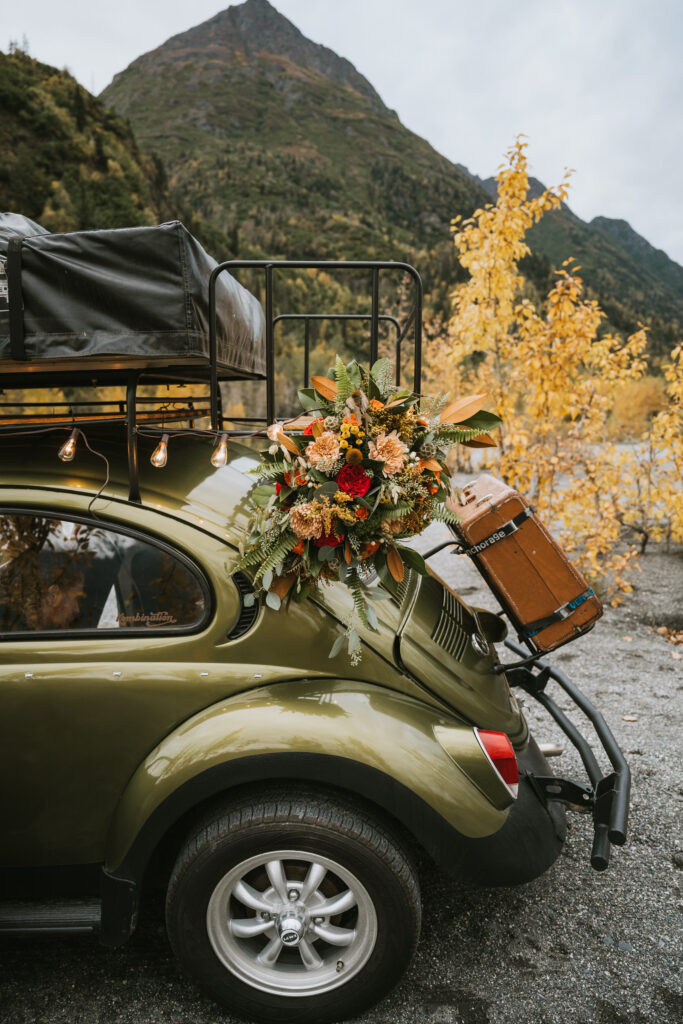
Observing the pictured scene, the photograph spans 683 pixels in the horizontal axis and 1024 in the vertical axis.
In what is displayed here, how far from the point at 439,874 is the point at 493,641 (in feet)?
3.26

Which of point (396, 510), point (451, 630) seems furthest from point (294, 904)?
point (396, 510)

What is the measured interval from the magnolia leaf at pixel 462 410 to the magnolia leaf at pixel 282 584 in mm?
686

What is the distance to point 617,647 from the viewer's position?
17.5 feet

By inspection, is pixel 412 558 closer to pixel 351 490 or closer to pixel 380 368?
pixel 351 490

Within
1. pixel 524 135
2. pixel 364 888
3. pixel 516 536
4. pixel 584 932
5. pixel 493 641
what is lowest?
pixel 584 932

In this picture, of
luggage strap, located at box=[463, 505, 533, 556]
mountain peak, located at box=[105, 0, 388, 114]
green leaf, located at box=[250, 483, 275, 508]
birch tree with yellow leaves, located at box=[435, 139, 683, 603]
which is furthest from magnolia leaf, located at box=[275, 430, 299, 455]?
mountain peak, located at box=[105, 0, 388, 114]

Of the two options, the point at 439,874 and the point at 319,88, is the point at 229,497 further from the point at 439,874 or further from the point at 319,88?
the point at 319,88

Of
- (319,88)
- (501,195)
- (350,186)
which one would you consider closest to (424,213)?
(350,186)

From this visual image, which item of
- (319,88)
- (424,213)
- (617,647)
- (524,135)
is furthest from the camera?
(319,88)

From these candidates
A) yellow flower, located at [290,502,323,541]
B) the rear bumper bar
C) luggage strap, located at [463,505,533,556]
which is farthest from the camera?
luggage strap, located at [463,505,533,556]

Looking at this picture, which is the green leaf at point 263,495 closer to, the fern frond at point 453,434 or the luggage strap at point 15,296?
the fern frond at point 453,434

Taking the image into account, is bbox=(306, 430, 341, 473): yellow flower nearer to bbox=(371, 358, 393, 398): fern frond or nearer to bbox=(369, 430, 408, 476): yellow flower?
bbox=(369, 430, 408, 476): yellow flower

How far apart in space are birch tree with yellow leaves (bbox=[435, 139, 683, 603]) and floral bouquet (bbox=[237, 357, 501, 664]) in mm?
3714

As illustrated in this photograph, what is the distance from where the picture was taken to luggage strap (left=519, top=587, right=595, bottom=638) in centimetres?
224
